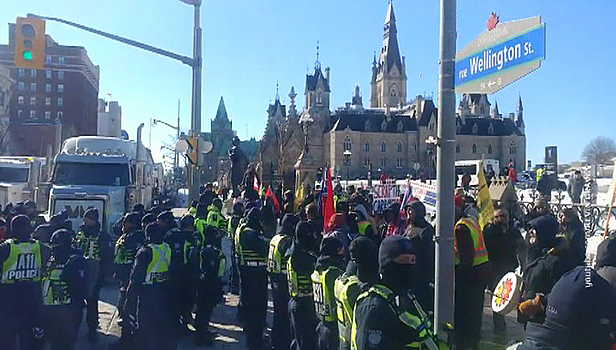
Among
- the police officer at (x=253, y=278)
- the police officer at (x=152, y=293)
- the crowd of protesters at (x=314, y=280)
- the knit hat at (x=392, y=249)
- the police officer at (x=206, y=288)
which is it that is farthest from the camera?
the police officer at (x=206, y=288)

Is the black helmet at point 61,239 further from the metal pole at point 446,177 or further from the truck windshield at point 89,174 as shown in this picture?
the truck windshield at point 89,174

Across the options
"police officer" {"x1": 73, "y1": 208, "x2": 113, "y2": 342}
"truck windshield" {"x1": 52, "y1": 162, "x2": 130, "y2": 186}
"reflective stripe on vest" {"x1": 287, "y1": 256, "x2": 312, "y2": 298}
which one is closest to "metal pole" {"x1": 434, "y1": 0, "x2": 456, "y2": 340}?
"reflective stripe on vest" {"x1": 287, "y1": 256, "x2": 312, "y2": 298}

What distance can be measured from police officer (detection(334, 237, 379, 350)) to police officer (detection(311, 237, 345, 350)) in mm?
755

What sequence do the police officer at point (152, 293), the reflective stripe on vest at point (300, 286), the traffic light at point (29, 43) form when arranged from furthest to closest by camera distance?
the traffic light at point (29, 43) < the police officer at point (152, 293) < the reflective stripe on vest at point (300, 286)

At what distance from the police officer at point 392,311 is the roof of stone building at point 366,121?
331ft

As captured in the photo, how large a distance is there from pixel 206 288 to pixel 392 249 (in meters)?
5.41

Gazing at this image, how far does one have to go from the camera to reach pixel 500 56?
4078mm

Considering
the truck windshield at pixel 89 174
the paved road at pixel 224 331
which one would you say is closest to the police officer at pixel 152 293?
the paved road at pixel 224 331

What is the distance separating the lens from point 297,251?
6598 millimetres

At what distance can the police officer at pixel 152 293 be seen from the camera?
7.17 metres

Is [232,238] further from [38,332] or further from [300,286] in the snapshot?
[300,286]

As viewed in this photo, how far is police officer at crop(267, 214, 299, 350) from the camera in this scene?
298 inches

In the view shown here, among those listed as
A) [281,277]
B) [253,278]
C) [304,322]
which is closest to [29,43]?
[253,278]

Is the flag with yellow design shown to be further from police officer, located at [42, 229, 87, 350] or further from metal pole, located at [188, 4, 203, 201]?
metal pole, located at [188, 4, 203, 201]
